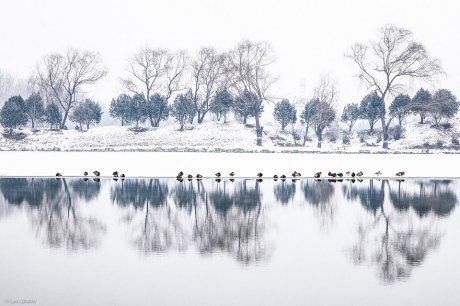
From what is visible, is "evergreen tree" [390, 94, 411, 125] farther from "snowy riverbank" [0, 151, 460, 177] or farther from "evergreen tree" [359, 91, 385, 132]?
"snowy riverbank" [0, 151, 460, 177]

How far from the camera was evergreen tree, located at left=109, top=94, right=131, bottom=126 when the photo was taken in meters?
98.4

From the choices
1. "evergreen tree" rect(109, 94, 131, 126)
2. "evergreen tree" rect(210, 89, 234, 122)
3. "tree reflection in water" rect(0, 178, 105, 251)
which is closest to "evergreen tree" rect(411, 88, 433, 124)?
"evergreen tree" rect(210, 89, 234, 122)

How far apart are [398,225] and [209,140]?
6255 cm

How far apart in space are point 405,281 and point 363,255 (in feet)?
9.38

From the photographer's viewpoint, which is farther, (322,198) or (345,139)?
(345,139)

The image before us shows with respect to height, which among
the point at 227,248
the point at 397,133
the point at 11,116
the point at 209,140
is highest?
the point at 11,116

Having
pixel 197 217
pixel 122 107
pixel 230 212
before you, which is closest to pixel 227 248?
pixel 197 217

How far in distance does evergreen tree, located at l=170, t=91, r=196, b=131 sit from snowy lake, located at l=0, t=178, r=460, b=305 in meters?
65.9

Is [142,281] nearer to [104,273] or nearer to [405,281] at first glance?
[104,273]

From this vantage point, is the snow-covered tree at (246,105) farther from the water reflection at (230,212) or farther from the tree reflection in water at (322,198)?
the water reflection at (230,212)

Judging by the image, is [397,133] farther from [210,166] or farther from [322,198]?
[322,198]

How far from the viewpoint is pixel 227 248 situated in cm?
1741

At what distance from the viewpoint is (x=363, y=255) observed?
55.6 feet

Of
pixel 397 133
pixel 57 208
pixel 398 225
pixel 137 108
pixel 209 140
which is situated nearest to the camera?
pixel 398 225
